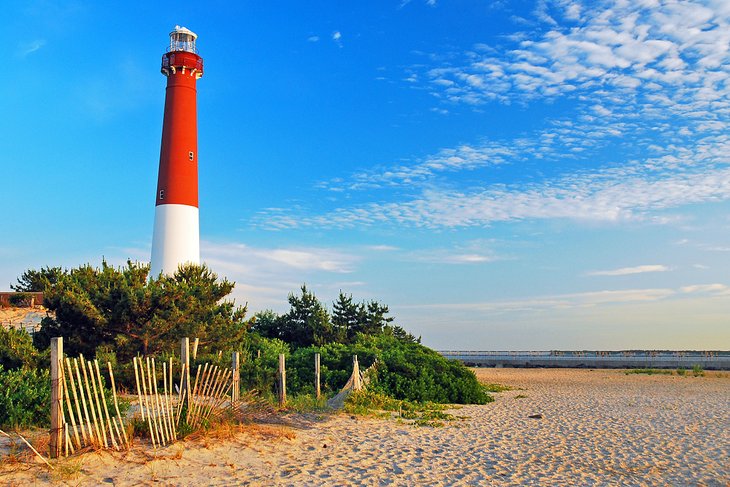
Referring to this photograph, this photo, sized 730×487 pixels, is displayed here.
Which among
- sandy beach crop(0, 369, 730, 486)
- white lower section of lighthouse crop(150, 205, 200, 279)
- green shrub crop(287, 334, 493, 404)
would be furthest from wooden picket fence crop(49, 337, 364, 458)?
white lower section of lighthouse crop(150, 205, 200, 279)

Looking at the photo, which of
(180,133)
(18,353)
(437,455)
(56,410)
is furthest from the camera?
(180,133)

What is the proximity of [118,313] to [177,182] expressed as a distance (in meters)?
11.3

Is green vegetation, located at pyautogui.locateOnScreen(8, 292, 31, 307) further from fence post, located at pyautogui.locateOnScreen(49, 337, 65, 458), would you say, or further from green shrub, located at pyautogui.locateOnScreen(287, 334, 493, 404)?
fence post, located at pyautogui.locateOnScreen(49, 337, 65, 458)

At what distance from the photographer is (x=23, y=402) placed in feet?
38.0

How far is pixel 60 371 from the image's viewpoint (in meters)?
9.39

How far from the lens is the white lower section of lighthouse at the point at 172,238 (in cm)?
2927

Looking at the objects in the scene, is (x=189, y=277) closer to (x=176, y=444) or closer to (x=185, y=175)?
(x=185, y=175)

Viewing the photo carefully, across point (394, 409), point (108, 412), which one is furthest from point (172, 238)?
point (108, 412)

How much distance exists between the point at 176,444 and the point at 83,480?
6.28 ft

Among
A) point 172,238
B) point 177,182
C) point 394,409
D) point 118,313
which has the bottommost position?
point 394,409

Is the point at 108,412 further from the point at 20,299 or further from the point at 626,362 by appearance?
the point at 626,362

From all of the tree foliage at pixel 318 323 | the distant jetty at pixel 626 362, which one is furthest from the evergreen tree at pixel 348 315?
the distant jetty at pixel 626 362

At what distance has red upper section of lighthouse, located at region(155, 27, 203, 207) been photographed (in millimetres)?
29422

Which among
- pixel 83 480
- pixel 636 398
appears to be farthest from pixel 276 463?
pixel 636 398
